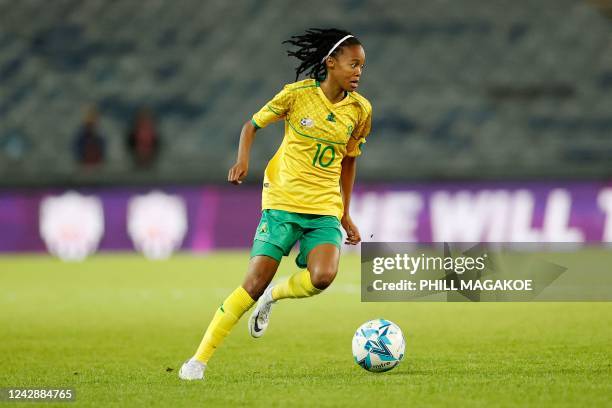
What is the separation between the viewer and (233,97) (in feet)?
81.5

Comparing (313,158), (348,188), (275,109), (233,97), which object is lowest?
(348,188)

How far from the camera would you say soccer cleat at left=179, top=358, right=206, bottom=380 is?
6.73m

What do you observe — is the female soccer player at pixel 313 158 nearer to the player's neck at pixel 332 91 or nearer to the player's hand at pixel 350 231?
the player's neck at pixel 332 91

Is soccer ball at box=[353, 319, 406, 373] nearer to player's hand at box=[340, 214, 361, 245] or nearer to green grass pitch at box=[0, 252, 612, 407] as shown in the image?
green grass pitch at box=[0, 252, 612, 407]

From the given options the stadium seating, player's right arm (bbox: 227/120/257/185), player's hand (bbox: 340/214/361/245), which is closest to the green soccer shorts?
player's hand (bbox: 340/214/361/245)

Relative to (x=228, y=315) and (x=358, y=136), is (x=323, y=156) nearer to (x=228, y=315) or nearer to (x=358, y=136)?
(x=358, y=136)

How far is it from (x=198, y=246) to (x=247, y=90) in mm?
7157

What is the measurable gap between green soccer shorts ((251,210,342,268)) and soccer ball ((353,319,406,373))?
0.60 meters

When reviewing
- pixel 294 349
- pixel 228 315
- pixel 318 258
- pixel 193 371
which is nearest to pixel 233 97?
pixel 294 349

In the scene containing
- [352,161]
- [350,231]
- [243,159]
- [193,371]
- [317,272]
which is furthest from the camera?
[350,231]

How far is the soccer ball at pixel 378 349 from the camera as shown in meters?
6.90

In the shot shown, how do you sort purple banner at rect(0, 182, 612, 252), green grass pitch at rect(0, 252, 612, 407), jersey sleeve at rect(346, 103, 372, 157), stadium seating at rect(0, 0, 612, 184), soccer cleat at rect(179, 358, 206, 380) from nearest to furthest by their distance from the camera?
1. green grass pitch at rect(0, 252, 612, 407)
2. soccer cleat at rect(179, 358, 206, 380)
3. jersey sleeve at rect(346, 103, 372, 157)
4. purple banner at rect(0, 182, 612, 252)
5. stadium seating at rect(0, 0, 612, 184)

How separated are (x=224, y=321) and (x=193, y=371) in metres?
0.34

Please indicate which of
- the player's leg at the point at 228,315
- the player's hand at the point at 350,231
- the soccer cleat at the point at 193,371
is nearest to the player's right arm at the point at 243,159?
the player's leg at the point at 228,315
